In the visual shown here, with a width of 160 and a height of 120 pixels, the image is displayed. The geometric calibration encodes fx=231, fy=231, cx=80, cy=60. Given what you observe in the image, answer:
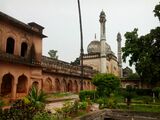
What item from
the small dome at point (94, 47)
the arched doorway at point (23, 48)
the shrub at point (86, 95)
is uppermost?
the small dome at point (94, 47)

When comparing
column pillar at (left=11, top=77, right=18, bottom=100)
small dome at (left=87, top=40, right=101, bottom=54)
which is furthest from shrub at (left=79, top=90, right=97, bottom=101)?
small dome at (left=87, top=40, right=101, bottom=54)

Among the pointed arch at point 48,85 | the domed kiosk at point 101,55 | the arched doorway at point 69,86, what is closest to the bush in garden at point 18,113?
the pointed arch at point 48,85

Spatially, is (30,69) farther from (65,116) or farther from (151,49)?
(151,49)

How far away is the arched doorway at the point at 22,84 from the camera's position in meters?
20.7

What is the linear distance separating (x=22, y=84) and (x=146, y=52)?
13.9 m

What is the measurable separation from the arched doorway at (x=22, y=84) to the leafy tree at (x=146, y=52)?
12.4 metres

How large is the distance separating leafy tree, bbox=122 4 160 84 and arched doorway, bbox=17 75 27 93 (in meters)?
12.4

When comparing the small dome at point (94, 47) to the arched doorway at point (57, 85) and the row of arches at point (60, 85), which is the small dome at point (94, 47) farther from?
the arched doorway at point (57, 85)

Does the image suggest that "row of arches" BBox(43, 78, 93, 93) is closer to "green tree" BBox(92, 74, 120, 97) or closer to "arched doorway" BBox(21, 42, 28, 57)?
"arched doorway" BBox(21, 42, 28, 57)

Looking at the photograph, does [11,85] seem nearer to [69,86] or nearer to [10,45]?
[10,45]

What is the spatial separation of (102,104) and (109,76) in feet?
23.3

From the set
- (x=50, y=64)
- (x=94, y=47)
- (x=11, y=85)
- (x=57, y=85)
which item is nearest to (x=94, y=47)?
(x=94, y=47)

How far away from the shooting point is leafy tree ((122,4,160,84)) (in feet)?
81.3

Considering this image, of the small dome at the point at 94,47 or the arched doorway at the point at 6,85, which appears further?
the small dome at the point at 94,47
